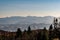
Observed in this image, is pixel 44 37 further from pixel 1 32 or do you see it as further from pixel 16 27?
pixel 1 32

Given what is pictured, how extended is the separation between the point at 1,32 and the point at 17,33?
5809mm

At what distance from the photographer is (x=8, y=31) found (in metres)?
26.0

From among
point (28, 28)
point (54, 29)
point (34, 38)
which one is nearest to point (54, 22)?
point (54, 29)

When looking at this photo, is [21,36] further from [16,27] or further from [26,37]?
[16,27]

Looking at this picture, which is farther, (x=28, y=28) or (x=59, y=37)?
(x=28, y=28)

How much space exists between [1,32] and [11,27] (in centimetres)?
215

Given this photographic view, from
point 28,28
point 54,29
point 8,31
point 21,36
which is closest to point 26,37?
point 21,36

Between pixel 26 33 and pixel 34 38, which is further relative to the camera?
pixel 26 33

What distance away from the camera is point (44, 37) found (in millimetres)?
16688

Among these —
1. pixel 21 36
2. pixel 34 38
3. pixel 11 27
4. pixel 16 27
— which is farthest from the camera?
pixel 11 27

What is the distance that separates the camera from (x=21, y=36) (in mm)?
20641

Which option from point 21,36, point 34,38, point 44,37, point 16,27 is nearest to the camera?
point 44,37

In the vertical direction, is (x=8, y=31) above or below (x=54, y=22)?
below

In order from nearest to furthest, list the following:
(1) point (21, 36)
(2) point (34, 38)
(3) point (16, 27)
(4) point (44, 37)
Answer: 1. (4) point (44, 37)
2. (2) point (34, 38)
3. (1) point (21, 36)
4. (3) point (16, 27)
